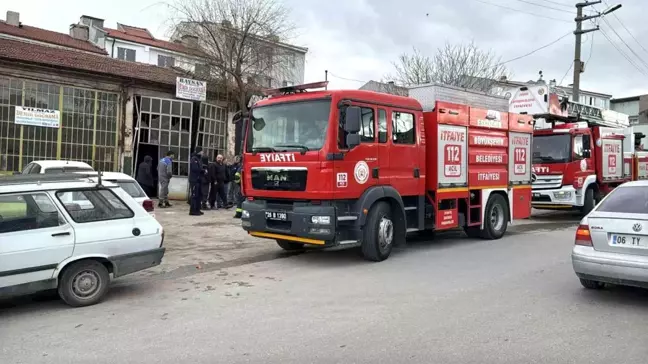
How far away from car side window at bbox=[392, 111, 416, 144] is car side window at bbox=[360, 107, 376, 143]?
21.8 inches

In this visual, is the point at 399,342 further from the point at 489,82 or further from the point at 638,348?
the point at 489,82

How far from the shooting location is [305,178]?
7.83 m

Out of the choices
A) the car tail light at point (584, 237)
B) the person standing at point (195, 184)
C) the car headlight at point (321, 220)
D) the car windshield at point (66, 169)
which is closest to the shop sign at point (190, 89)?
the person standing at point (195, 184)

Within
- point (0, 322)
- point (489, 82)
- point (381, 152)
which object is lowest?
point (0, 322)

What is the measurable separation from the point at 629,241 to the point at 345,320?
11.1 feet

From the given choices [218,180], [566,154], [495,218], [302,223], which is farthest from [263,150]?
[566,154]

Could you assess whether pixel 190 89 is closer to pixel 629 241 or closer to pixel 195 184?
pixel 195 184

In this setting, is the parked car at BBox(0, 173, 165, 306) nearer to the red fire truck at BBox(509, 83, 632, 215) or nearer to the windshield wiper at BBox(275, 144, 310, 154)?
the windshield wiper at BBox(275, 144, 310, 154)

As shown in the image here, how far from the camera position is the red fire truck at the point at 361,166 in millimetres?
7746

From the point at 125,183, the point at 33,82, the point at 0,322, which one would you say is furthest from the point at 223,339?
the point at 33,82

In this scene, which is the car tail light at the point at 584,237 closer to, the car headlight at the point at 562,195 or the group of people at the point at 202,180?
the car headlight at the point at 562,195

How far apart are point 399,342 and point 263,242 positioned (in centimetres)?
657

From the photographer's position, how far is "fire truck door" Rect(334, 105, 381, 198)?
775 centimetres

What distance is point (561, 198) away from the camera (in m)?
14.6
